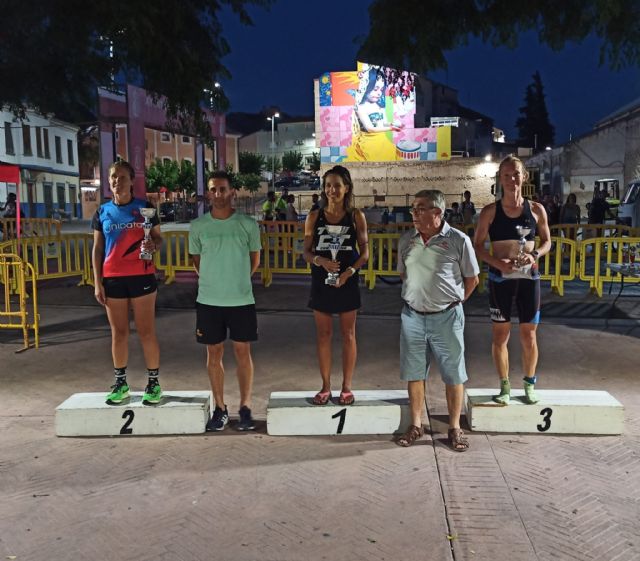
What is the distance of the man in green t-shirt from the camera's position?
4820 mm

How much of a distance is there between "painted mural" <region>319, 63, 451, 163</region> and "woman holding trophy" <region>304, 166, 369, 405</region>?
39.7 meters

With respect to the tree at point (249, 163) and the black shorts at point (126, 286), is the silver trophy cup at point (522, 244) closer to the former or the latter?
the black shorts at point (126, 286)

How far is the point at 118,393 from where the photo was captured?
202 inches

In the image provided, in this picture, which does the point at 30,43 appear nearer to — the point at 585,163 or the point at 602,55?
the point at 602,55

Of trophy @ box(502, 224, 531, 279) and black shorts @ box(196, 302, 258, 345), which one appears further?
black shorts @ box(196, 302, 258, 345)

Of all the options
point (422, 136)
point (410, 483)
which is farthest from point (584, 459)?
point (422, 136)

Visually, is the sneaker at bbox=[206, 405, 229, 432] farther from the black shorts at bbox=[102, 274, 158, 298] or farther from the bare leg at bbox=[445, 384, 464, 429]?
the bare leg at bbox=[445, 384, 464, 429]

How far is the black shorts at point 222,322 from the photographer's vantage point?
4848mm

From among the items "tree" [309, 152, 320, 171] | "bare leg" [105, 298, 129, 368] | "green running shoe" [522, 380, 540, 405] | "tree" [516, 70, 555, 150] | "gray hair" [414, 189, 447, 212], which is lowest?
"green running shoe" [522, 380, 540, 405]

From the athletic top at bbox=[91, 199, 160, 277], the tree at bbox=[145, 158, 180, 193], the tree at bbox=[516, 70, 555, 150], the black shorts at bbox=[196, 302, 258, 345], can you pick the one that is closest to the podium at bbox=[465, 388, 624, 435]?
the black shorts at bbox=[196, 302, 258, 345]

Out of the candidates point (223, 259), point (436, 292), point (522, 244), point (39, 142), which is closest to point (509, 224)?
point (522, 244)

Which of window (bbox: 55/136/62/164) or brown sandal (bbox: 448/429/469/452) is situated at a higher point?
window (bbox: 55/136/62/164)

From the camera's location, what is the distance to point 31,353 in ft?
25.0

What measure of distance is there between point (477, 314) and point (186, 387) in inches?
203
